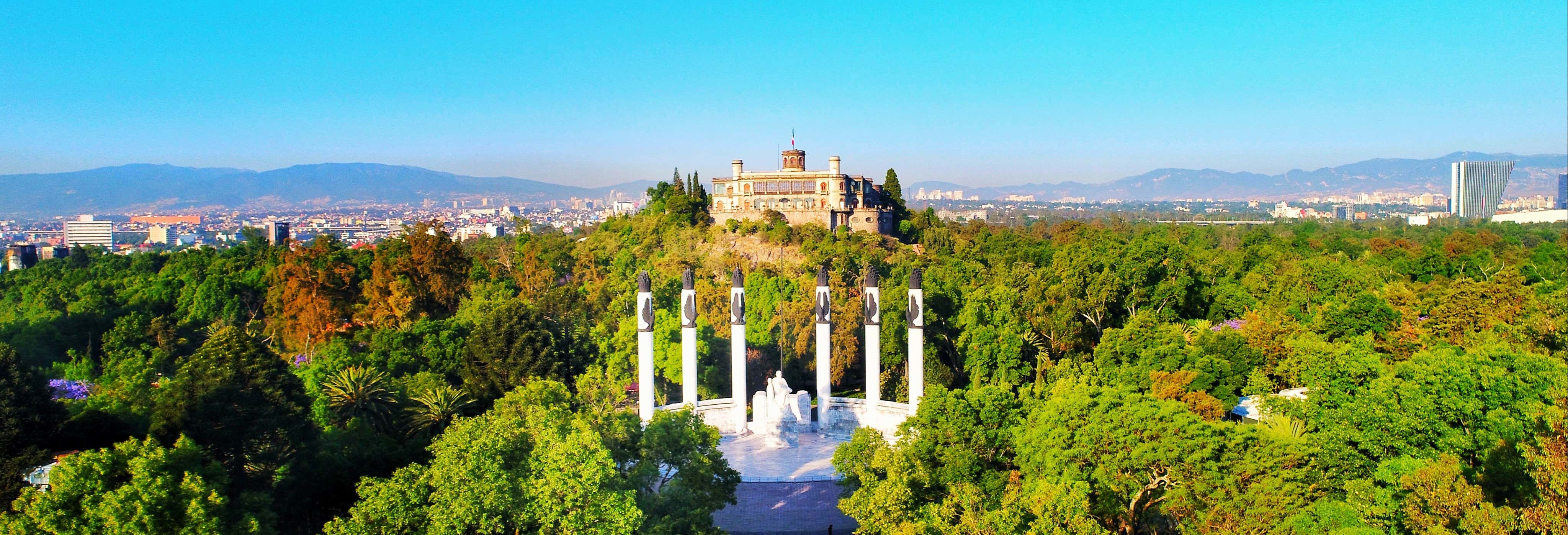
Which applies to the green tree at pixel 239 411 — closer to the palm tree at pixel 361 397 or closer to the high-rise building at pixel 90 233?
the palm tree at pixel 361 397

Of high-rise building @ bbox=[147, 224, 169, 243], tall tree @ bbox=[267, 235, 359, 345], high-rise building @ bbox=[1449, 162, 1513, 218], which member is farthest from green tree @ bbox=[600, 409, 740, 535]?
high-rise building @ bbox=[1449, 162, 1513, 218]

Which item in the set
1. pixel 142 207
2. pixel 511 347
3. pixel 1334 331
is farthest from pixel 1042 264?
pixel 142 207

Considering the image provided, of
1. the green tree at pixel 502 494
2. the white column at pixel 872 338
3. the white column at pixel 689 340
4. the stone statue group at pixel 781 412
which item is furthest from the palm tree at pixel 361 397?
the white column at pixel 872 338

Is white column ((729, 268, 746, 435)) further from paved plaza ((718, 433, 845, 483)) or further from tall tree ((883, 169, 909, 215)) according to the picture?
tall tree ((883, 169, 909, 215))

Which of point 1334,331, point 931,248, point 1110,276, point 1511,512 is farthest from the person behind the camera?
point 931,248

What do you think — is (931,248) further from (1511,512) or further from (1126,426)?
(1511,512)

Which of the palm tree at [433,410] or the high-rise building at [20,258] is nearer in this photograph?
the palm tree at [433,410]
